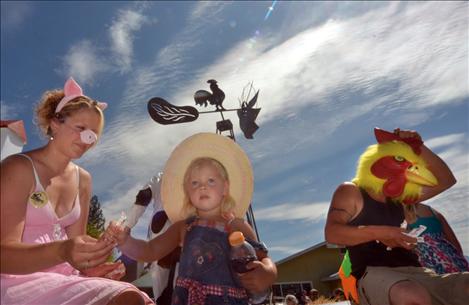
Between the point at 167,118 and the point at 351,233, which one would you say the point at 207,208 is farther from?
the point at 167,118

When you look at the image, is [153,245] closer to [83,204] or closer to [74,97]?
[83,204]

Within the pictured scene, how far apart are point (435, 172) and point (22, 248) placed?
10.2 ft

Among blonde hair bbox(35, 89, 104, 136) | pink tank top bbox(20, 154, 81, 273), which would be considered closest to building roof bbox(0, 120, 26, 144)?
blonde hair bbox(35, 89, 104, 136)

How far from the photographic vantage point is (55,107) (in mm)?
2379

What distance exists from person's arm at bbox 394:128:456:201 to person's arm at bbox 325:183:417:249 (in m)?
0.76

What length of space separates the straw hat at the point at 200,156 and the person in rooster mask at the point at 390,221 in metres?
0.67

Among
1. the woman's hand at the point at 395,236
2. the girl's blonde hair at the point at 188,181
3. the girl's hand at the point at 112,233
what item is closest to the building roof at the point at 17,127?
the girl's blonde hair at the point at 188,181

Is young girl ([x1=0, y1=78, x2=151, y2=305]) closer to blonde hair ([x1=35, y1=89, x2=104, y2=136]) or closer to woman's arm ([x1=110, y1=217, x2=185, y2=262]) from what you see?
blonde hair ([x1=35, y1=89, x2=104, y2=136])

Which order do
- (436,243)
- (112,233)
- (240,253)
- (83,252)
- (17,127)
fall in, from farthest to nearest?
(17,127) → (436,243) → (240,253) → (112,233) → (83,252)

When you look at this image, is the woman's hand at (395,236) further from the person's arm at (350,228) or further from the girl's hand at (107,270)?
the girl's hand at (107,270)

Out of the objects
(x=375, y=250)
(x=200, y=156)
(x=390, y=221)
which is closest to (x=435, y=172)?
(x=390, y=221)

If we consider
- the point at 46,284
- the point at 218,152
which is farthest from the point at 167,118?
the point at 46,284

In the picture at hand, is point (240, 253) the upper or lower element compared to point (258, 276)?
upper

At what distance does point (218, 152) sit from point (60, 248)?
136cm
